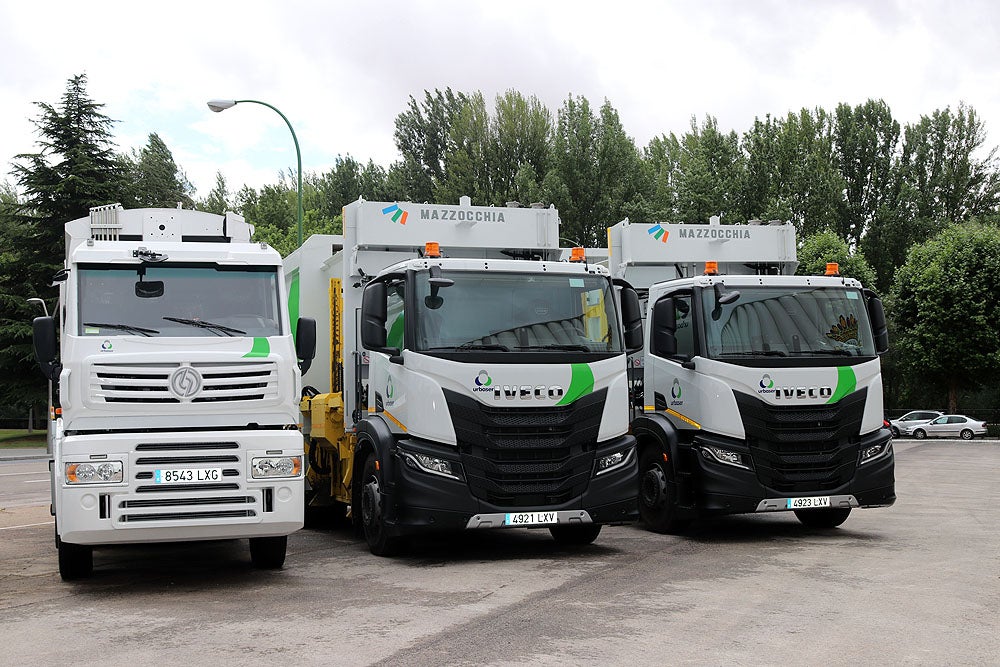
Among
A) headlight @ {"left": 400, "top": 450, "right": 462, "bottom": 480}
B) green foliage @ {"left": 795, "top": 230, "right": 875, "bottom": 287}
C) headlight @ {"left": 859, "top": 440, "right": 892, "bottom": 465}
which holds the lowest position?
headlight @ {"left": 859, "top": 440, "right": 892, "bottom": 465}

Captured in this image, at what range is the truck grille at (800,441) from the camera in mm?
12055

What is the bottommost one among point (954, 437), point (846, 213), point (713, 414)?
point (954, 437)

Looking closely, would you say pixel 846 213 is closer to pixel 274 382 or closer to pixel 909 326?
pixel 909 326

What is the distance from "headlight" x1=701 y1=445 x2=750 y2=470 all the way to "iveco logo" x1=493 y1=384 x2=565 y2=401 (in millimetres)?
2323

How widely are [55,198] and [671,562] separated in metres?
44.8

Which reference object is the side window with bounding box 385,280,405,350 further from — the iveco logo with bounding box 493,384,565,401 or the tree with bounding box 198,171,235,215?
the tree with bounding box 198,171,235,215

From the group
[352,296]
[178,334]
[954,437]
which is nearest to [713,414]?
[352,296]

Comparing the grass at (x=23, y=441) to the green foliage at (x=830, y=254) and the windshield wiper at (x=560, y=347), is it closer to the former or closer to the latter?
the green foliage at (x=830, y=254)

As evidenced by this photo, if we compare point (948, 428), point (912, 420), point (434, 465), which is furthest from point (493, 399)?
point (912, 420)

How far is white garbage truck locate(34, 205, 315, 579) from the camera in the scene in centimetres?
888

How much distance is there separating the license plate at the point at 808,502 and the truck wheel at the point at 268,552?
542 centimetres

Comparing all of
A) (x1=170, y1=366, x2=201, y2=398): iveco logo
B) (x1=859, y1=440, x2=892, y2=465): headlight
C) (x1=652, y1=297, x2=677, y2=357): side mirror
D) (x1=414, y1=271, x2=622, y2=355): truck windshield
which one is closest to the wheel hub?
(x1=652, y1=297, x2=677, y2=357): side mirror

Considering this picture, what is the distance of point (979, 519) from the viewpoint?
14883 millimetres

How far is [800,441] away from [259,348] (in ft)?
19.7
